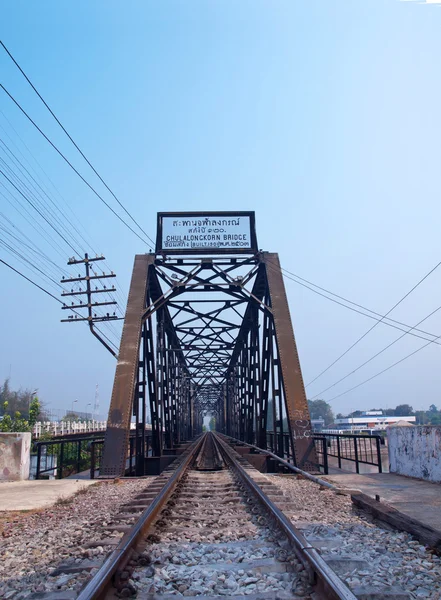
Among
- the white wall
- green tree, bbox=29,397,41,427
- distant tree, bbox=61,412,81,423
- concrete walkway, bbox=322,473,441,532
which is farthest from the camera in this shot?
distant tree, bbox=61,412,81,423

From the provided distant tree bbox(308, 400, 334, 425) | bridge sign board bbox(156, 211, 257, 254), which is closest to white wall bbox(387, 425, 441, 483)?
bridge sign board bbox(156, 211, 257, 254)

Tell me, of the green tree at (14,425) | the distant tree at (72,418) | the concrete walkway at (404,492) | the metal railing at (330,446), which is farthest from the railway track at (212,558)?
the distant tree at (72,418)

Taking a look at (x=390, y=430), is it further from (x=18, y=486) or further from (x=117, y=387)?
(x=18, y=486)

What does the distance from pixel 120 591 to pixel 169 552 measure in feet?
2.91

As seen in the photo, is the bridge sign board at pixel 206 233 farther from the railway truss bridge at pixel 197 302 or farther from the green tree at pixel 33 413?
the green tree at pixel 33 413

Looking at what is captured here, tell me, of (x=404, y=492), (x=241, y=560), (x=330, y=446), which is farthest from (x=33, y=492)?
(x=330, y=446)

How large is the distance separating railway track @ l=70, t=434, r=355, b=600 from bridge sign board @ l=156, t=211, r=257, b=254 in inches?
370

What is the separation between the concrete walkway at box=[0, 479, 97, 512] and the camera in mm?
6919

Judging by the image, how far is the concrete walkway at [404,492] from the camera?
573 centimetres

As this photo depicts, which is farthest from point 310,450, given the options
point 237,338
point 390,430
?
point 237,338

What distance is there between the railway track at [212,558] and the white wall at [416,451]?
4.08 metres

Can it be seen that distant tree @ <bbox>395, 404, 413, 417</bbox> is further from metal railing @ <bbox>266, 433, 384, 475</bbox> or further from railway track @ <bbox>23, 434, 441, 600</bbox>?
railway track @ <bbox>23, 434, 441, 600</bbox>

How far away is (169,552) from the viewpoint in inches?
148

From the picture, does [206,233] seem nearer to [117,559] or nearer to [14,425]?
[117,559]
